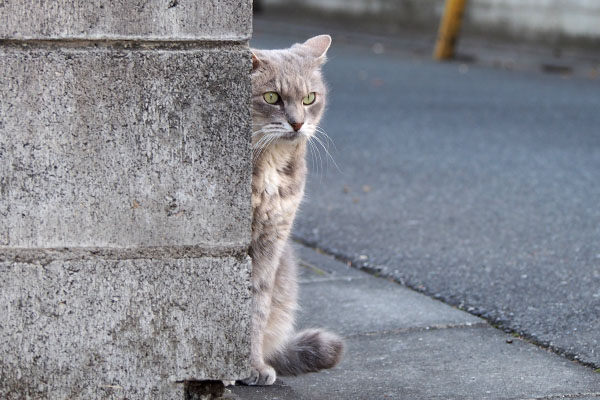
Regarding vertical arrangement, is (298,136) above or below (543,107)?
above

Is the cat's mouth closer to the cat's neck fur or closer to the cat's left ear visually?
the cat's neck fur

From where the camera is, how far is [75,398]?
212 cm

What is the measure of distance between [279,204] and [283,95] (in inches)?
15.5

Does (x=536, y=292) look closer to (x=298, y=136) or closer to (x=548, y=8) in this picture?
(x=298, y=136)

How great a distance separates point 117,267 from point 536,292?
1939 mm

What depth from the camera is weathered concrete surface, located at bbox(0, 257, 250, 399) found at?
205 centimetres

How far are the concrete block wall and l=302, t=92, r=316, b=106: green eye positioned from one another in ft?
2.81

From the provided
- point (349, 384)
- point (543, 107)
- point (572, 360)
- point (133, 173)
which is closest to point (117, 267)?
point (133, 173)

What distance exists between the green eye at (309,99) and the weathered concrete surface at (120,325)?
3.06 feet

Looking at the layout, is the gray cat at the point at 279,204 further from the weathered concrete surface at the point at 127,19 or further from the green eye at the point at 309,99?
the weathered concrete surface at the point at 127,19

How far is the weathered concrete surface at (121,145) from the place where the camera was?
6.46ft

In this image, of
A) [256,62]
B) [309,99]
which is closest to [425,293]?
[309,99]

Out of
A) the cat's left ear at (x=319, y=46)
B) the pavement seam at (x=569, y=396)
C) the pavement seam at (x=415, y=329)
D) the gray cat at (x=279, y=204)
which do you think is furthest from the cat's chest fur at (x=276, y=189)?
the pavement seam at (x=569, y=396)

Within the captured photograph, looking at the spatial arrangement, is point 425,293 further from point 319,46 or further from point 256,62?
point 256,62
